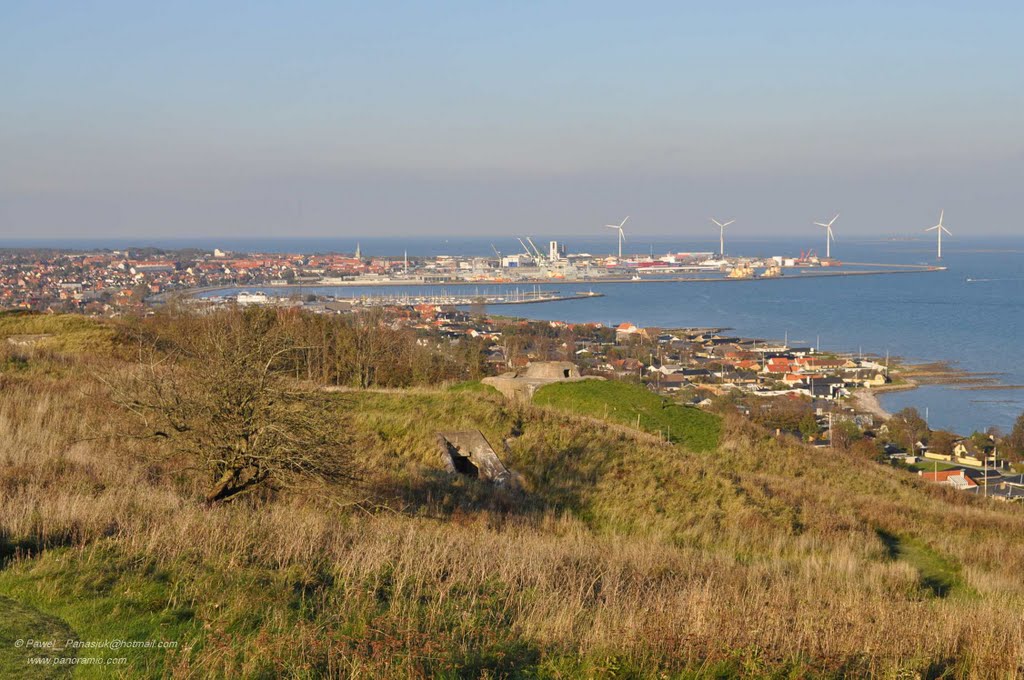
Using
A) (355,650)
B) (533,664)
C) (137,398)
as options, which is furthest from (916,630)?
(137,398)

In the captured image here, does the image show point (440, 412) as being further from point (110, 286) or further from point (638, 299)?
point (638, 299)

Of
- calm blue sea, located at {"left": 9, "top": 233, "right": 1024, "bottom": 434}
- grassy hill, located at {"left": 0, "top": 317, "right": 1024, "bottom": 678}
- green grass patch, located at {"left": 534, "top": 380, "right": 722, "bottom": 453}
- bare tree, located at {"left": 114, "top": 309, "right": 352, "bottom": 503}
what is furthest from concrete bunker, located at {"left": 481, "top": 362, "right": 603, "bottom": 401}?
calm blue sea, located at {"left": 9, "top": 233, "right": 1024, "bottom": 434}

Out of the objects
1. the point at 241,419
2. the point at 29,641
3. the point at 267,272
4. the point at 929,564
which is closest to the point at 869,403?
the point at 929,564

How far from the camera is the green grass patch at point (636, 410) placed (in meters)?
16.1

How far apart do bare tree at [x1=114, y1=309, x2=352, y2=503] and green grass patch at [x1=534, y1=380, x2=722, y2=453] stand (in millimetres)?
8946

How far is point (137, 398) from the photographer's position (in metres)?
7.48

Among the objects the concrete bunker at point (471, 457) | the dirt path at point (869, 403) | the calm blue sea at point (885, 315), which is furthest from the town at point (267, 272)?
the dirt path at point (869, 403)

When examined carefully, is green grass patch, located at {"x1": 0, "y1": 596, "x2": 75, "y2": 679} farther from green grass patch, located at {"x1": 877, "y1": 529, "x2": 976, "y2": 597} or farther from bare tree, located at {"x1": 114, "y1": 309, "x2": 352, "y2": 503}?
green grass patch, located at {"x1": 877, "y1": 529, "x2": 976, "y2": 597}

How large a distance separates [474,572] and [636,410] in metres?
11.2

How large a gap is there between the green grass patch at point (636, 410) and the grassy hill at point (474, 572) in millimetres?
4078

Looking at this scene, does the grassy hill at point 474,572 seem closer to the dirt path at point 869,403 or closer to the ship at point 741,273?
the dirt path at point 869,403

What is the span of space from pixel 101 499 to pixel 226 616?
2583mm

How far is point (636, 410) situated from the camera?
16.7 meters

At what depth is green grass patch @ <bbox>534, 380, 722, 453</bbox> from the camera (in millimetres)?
16094
